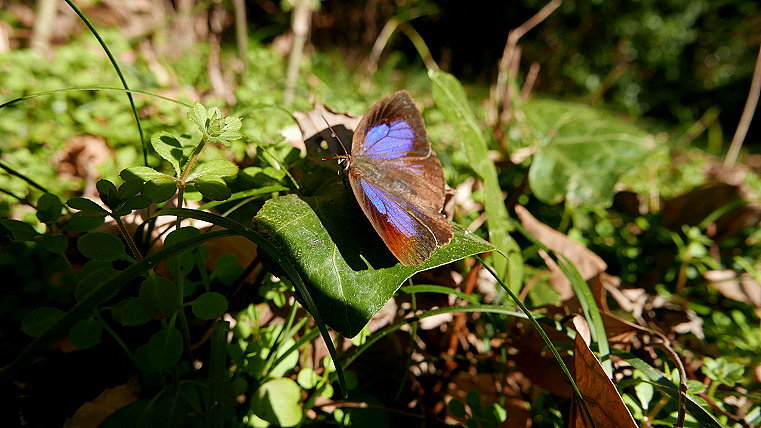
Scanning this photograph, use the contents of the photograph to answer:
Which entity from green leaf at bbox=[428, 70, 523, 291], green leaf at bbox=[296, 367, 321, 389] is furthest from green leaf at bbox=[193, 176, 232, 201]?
green leaf at bbox=[428, 70, 523, 291]

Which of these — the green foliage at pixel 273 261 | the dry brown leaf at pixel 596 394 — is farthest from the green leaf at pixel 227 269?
the dry brown leaf at pixel 596 394

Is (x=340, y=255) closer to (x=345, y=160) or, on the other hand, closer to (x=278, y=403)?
(x=345, y=160)

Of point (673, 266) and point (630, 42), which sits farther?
point (630, 42)

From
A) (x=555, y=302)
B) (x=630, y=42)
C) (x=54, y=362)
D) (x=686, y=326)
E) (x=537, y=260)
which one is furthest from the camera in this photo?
(x=630, y=42)

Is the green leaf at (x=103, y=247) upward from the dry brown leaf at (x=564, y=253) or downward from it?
upward

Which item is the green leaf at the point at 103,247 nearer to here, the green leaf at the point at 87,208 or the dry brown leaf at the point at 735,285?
the green leaf at the point at 87,208

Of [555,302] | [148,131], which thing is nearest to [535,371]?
[555,302]

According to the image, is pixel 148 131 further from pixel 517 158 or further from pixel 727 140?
pixel 727 140
